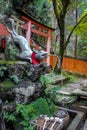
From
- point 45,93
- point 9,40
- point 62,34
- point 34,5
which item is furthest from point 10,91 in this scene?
point 34,5

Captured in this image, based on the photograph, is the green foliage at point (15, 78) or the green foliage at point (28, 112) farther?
the green foliage at point (15, 78)

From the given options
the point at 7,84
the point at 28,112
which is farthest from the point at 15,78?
the point at 28,112

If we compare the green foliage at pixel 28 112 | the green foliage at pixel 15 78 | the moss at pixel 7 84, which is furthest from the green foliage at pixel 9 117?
the green foliage at pixel 15 78

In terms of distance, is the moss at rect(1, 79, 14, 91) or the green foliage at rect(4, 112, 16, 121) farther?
the moss at rect(1, 79, 14, 91)

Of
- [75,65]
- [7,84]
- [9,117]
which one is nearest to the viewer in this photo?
[9,117]

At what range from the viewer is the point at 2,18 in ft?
30.3

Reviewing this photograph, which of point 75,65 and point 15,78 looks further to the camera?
point 75,65

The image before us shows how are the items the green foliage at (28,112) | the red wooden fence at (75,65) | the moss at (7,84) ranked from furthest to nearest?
the red wooden fence at (75,65)
the moss at (7,84)
the green foliage at (28,112)

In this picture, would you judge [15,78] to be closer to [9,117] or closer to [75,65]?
[9,117]

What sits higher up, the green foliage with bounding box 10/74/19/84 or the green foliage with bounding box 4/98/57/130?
the green foliage with bounding box 10/74/19/84

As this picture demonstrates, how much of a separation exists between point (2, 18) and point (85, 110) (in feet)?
17.9

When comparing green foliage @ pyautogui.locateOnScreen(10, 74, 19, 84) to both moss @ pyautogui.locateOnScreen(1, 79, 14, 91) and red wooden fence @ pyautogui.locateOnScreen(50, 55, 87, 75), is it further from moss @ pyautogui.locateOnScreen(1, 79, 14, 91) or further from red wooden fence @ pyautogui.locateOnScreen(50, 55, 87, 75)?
red wooden fence @ pyautogui.locateOnScreen(50, 55, 87, 75)

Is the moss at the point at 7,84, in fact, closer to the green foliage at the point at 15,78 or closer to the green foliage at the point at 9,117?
the green foliage at the point at 15,78

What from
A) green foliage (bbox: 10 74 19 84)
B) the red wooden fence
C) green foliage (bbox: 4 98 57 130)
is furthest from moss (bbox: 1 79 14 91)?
the red wooden fence
